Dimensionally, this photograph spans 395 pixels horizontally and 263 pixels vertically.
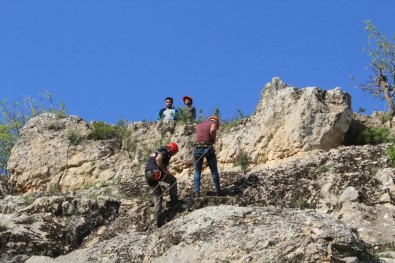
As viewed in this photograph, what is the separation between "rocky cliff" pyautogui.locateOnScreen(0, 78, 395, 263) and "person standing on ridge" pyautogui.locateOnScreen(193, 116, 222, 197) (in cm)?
44

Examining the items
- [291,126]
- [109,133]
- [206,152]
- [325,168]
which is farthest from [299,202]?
[109,133]

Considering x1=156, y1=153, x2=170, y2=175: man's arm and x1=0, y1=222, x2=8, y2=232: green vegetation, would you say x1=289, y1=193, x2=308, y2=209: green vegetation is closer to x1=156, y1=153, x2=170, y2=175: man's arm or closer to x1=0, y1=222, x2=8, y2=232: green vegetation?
x1=156, y1=153, x2=170, y2=175: man's arm

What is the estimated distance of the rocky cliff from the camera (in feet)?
44.0

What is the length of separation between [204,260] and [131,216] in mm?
5265

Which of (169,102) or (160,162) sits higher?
(169,102)

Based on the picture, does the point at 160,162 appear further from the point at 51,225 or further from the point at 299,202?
the point at 299,202

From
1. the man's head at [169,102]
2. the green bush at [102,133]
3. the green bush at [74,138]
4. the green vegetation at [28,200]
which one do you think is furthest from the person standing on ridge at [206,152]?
the green bush at [74,138]

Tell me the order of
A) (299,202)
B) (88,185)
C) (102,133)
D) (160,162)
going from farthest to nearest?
(102,133), (88,185), (160,162), (299,202)

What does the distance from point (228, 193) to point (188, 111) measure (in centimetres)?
546

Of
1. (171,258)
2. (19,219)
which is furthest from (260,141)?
(171,258)

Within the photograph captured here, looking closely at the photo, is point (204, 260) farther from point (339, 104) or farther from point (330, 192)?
point (339, 104)

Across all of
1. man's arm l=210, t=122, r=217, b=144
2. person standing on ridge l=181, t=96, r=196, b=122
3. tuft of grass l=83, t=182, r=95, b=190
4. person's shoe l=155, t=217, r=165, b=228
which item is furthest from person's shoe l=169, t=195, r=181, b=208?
person standing on ridge l=181, t=96, r=196, b=122

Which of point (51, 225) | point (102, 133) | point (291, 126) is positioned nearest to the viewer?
point (51, 225)

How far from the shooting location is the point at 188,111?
2352 centimetres
